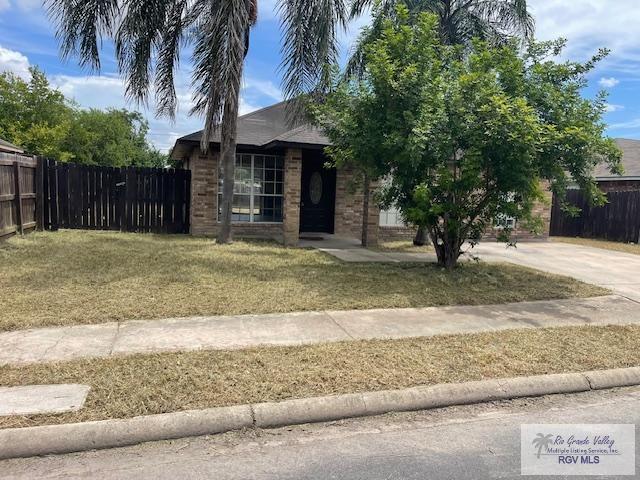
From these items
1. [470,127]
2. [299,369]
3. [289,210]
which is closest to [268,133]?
[289,210]

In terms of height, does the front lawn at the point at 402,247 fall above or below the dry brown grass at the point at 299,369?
above

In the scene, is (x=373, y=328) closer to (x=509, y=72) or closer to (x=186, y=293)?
(x=186, y=293)

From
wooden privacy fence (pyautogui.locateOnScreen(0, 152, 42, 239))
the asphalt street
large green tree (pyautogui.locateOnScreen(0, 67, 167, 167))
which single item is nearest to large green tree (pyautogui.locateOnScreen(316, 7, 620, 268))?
the asphalt street

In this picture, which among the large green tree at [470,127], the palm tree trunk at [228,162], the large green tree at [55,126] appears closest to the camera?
the large green tree at [470,127]

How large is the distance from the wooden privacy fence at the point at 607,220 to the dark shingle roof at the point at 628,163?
1554 mm

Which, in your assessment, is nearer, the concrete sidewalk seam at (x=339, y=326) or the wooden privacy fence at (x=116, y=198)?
the concrete sidewalk seam at (x=339, y=326)

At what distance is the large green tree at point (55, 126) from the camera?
28.5 metres

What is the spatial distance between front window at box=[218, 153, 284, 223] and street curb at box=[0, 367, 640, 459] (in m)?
10.7

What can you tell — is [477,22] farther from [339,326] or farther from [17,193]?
[17,193]

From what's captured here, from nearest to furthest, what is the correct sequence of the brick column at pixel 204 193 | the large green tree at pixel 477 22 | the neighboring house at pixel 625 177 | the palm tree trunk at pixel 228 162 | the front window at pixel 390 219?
the palm tree trunk at pixel 228 162 < the large green tree at pixel 477 22 < the brick column at pixel 204 193 < the front window at pixel 390 219 < the neighboring house at pixel 625 177

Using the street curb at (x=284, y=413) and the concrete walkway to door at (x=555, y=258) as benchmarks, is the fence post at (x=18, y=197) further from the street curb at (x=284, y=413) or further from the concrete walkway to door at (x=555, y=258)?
the street curb at (x=284, y=413)

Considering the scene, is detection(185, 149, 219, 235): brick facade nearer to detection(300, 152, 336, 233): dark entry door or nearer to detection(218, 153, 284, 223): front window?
detection(218, 153, 284, 223): front window

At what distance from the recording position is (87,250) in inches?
404

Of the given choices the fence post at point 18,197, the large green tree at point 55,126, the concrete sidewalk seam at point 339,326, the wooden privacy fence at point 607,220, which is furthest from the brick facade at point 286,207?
the large green tree at point 55,126
